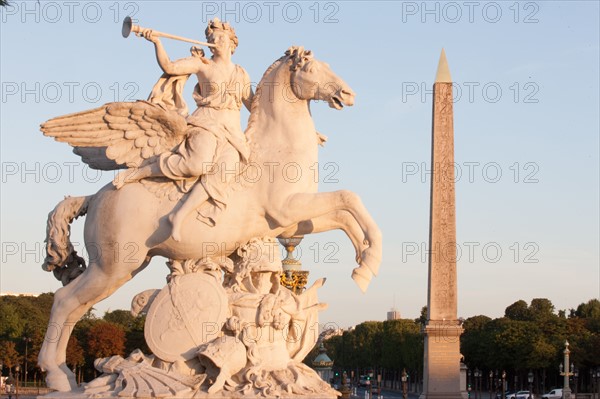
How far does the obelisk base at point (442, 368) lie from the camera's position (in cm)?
5466

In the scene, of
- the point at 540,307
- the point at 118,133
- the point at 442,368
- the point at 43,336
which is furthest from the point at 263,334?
the point at 540,307

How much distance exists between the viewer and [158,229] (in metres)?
12.6

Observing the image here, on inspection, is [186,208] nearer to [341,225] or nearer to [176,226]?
[176,226]

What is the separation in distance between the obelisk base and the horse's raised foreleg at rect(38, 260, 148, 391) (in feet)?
138

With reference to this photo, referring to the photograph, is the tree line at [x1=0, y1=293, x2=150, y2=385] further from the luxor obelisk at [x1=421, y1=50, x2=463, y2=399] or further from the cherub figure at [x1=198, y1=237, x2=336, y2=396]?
the cherub figure at [x1=198, y1=237, x2=336, y2=396]

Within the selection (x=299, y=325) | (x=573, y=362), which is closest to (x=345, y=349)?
(x=573, y=362)

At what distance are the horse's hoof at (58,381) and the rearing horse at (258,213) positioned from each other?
1 cm

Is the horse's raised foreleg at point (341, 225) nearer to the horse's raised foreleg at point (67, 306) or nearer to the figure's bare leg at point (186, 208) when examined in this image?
the figure's bare leg at point (186, 208)

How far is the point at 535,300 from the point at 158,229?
84.2 m

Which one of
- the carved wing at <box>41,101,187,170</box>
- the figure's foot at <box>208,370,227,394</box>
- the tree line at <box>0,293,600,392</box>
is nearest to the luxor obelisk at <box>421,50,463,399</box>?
the tree line at <box>0,293,600,392</box>

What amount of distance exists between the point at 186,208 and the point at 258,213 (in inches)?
31.9

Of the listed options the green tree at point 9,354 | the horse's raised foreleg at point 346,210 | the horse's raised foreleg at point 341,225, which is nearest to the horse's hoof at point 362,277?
the horse's raised foreleg at point 346,210

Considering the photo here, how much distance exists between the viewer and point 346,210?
495 inches

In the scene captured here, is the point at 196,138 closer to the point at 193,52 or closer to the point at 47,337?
the point at 193,52
